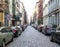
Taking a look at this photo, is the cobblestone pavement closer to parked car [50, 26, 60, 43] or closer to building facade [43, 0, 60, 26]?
parked car [50, 26, 60, 43]

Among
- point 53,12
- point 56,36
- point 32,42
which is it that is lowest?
point 32,42

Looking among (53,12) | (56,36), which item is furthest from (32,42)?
(53,12)

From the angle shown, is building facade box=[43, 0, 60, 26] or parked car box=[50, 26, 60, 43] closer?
parked car box=[50, 26, 60, 43]

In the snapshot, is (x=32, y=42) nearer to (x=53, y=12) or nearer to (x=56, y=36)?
(x=56, y=36)

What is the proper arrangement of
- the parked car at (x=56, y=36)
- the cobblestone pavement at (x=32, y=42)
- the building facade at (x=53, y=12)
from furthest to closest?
1. the building facade at (x=53, y=12)
2. the parked car at (x=56, y=36)
3. the cobblestone pavement at (x=32, y=42)

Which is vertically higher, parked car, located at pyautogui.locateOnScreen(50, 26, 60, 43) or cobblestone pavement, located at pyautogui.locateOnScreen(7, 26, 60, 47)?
parked car, located at pyautogui.locateOnScreen(50, 26, 60, 43)

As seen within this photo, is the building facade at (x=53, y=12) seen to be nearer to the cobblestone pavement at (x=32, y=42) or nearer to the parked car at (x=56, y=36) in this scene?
the cobblestone pavement at (x=32, y=42)

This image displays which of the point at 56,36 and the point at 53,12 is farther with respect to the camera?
the point at 53,12

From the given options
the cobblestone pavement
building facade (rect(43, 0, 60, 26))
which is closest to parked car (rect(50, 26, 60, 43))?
the cobblestone pavement

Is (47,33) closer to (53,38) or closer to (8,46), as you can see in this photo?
(53,38)

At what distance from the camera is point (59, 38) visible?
14.9 metres

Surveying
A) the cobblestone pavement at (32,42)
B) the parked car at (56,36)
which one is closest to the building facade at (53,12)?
the cobblestone pavement at (32,42)

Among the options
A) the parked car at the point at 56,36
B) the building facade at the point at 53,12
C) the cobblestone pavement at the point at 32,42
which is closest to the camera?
the cobblestone pavement at the point at 32,42

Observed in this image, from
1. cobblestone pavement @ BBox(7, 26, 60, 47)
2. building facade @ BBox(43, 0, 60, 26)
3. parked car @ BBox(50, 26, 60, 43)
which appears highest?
building facade @ BBox(43, 0, 60, 26)
